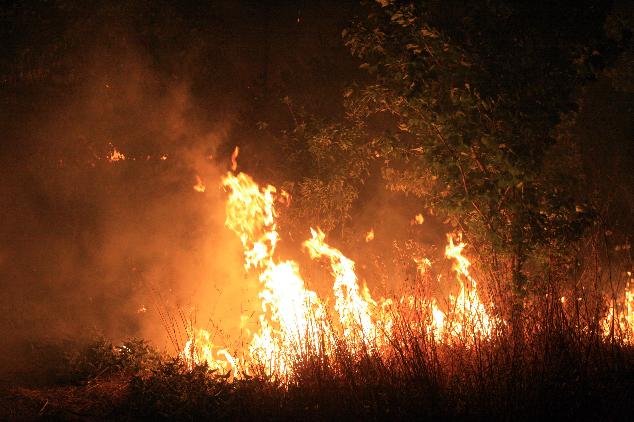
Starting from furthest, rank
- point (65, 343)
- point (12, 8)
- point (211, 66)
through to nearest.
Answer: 1. point (211, 66)
2. point (12, 8)
3. point (65, 343)

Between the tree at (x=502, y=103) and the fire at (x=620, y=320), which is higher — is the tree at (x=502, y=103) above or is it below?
above

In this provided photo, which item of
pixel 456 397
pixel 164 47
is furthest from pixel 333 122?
pixel 456 397

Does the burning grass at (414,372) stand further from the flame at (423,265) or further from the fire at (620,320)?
the flame at (423,265)

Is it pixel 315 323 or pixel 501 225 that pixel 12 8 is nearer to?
pixel 315 323

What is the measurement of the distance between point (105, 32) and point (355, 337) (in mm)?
6760

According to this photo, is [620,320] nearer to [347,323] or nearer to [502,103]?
[502,103]

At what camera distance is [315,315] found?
6074 mm

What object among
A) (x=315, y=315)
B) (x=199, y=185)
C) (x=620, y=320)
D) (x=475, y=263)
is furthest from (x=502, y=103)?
(x=199, y=185)

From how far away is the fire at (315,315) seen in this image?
5645 mm

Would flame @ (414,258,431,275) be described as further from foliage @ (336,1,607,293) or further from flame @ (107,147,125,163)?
flame @ (107,147,125,163)

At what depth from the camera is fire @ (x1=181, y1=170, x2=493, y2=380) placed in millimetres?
5645

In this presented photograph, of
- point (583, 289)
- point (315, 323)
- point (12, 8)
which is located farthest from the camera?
point (12, 8)

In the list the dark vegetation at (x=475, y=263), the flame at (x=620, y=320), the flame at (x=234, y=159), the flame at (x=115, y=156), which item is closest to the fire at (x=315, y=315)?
the dark vegetation at (x=475, y=263)

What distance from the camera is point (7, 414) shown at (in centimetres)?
587
